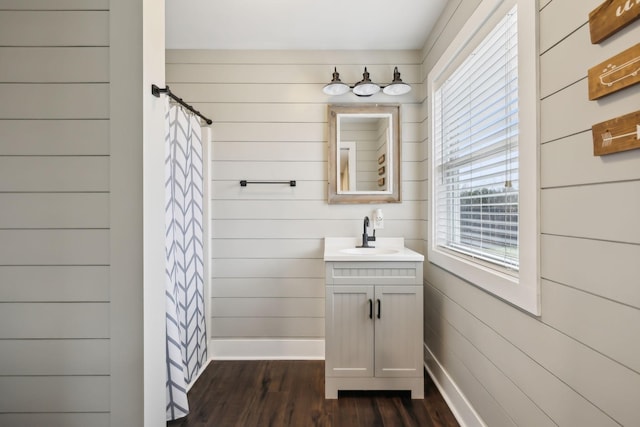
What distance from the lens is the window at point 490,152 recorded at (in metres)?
1.17

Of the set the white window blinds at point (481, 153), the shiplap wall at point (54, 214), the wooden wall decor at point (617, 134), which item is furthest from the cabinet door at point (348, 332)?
the wooden wall decor at point (617, 134)

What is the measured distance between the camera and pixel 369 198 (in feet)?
8.42

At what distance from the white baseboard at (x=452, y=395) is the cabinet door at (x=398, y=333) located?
0.19 meters

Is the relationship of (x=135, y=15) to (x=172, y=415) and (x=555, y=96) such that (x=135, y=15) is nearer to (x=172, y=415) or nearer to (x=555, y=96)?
(x=555, y=96)

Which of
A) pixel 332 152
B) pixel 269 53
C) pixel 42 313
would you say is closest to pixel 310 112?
pixel 332 152

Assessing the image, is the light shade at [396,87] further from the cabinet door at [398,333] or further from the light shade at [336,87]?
the cabinet door at [398,333]

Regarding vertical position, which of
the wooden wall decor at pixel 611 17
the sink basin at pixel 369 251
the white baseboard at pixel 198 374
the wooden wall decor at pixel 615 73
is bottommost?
the white baseboard at pixel 198 374

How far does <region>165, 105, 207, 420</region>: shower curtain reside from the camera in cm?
178

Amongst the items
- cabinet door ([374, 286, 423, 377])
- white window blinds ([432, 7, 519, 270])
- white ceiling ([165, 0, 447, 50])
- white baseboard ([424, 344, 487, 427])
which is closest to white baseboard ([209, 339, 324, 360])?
cabinet door ([374, 286, 423, 377])

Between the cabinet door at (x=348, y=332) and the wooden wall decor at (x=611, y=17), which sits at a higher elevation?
the wooden wall decor at (x=611, y=17)

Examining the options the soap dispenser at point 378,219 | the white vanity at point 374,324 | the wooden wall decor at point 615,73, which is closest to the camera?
the wooden wall decor at point 615,73

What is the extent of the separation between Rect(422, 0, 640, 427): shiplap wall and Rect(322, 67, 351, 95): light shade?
4.81 ft

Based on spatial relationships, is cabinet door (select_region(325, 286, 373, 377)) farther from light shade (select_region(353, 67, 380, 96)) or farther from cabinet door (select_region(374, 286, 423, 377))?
light shade (select_region(353, 67, 380, 96))

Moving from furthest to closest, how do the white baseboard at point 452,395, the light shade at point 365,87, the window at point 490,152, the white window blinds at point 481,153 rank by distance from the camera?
the light shade at point 365,87 → the white baseboard at point 452,395 → the white window blinds at point 481,153 → the window at point 490,152
